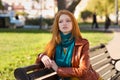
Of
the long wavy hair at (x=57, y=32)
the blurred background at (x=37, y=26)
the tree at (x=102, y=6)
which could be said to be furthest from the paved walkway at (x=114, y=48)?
the tree at (x=102, y=6)

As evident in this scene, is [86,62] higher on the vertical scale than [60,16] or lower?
lower

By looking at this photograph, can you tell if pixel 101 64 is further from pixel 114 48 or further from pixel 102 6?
pixel 102 6

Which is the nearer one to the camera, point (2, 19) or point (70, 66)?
point (70, 66)

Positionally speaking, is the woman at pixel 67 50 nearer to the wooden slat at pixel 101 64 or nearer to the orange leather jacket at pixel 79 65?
the orange leather jacket at pixel 79 65

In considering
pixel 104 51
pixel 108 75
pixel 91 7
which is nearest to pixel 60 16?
Result: pixel 108 75

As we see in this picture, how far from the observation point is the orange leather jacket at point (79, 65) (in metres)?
4.85

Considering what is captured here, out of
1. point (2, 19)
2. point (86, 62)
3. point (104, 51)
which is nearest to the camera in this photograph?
point (86, 62)

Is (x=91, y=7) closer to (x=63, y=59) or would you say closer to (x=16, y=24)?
(x=16, y=24)

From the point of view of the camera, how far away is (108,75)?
7.76 metres

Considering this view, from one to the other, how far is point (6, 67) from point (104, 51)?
85.2 inches

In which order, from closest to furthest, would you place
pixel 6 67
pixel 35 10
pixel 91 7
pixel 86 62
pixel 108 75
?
pixel 86 62, pixel 108 75, pixel 6 67, pixel 91 7, pixel 35 10

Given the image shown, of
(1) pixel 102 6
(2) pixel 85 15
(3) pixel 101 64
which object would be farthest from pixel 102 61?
(2) pixel 85 15

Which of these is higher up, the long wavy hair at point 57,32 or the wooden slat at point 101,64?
the long wavy hair at point 57,32

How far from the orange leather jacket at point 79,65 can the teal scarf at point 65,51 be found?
0.05 m
